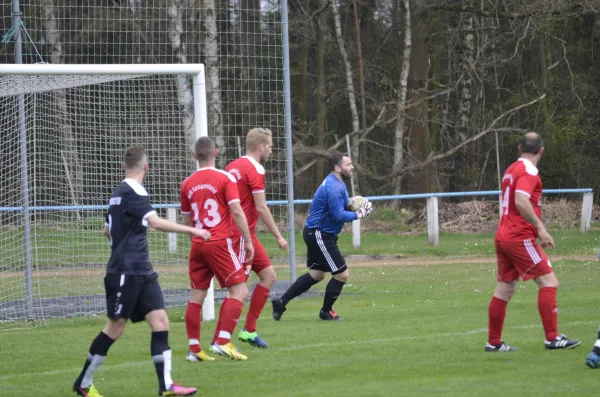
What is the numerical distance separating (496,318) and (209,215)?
9.18ft

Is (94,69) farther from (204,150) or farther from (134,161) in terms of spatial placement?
(134,161)

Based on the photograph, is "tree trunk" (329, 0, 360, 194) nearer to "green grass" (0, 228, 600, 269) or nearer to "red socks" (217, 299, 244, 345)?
"green grass" (0, 228, 600, 269)

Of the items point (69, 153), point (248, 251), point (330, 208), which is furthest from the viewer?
point (69, 153)

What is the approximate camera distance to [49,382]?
8.34m

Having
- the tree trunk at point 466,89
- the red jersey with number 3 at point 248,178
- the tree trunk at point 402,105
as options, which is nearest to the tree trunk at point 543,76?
the tree trunk at point 466,89

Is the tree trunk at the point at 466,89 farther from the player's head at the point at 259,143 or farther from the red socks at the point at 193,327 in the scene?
the red socks at the point at 193,327

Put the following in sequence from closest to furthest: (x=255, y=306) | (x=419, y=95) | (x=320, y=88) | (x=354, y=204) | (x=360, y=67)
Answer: (x=255, y=306)
(x=354, y=204)
(x=419, y=95)
(x=320, y=88)
(x=360, y=67)

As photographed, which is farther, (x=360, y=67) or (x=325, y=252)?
(x=360, y=67)

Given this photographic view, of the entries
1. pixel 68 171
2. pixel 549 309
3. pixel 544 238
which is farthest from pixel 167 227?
pixel 68 171

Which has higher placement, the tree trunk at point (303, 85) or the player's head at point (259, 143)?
the tree trunk at point (303, 85)

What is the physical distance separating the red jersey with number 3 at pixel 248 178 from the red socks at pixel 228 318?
123cm

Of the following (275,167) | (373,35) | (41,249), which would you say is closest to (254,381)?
(41,249)

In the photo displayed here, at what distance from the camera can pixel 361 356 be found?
29.2 feet

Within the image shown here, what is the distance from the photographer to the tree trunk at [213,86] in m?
19.8
